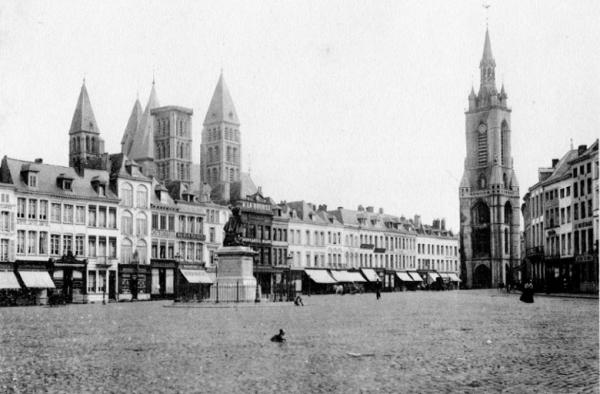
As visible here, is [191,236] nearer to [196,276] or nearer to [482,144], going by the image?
[196,276]

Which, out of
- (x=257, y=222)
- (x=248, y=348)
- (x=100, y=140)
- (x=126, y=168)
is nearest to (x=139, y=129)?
(x=100, y=140)

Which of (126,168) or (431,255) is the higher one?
(126,168)

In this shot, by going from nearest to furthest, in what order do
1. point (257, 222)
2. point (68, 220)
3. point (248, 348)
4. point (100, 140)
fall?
point (248, 348) < point (68, 220) < point (257, 222) < point (100, 140)

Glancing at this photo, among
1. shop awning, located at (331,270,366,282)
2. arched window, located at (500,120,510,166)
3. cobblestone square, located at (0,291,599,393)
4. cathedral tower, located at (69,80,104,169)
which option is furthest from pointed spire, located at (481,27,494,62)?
cobblestone square, located at (0,291,599,393)

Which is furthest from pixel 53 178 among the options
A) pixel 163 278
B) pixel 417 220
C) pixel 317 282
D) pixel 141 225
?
pixel 417 220

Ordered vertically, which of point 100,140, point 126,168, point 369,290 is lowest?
point 369,290

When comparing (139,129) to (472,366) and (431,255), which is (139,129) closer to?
(431,255)
